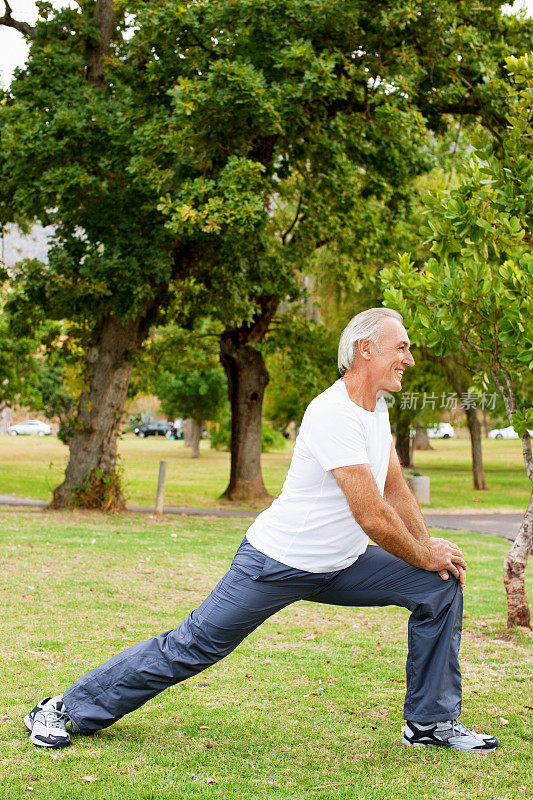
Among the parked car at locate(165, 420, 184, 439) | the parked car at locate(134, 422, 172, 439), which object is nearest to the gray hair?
the parked car at locate(165, 420, 184, 439)

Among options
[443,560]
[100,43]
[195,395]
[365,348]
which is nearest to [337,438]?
[365,348]

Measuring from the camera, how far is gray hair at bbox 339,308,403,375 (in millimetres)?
3861

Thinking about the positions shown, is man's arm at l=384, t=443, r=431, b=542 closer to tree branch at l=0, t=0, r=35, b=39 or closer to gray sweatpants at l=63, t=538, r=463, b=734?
gray sweatpants at l=63, t=538, r=463, b=734

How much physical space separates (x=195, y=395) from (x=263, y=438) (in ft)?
23.0

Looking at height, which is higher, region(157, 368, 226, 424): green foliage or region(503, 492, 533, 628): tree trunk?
region(157, 368, 226, 424): green foliage

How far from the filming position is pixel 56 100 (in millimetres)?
15125

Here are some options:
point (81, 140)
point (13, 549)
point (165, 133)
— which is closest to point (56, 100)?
point (81, 140)

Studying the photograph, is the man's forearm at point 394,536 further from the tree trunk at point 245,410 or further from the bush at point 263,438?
the bush at point 263,438

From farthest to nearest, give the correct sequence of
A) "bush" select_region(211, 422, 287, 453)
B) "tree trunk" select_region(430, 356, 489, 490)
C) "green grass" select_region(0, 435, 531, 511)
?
"bush" select_region(211, 422, 287, 453) < "tree trunk" select_region(430, 356, 489, 490) < "green grass" select_region(0, 435, 531, 511)

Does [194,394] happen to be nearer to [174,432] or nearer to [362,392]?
[174,432]

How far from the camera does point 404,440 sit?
38312mm

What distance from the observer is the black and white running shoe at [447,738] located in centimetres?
406

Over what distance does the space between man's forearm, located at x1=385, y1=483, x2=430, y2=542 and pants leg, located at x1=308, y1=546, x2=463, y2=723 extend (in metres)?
0.17

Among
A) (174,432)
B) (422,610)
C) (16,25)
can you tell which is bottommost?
(422,610)
